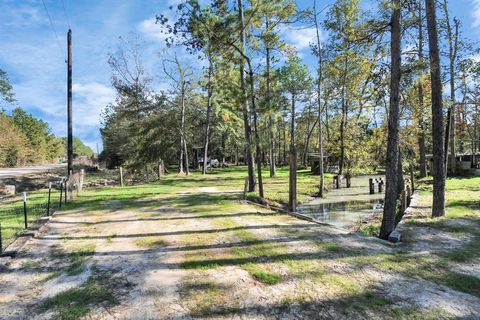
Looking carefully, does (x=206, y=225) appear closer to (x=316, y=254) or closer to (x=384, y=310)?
(x=316, y=254)

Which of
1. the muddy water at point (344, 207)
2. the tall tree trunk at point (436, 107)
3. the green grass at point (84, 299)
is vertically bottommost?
the muddy water at point (344, 207)

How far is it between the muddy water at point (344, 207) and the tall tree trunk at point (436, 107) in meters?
3.37

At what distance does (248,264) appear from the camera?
17.8ft

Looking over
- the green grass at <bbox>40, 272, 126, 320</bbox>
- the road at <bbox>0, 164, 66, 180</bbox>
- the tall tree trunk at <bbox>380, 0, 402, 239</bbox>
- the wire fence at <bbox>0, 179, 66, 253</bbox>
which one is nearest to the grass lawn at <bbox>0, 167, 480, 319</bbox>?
the green grass at <bbox>40, 272, 126, 320</bbox>

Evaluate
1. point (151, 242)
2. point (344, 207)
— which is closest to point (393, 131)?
point (151, 242)

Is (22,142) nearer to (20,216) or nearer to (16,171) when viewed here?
(16,171)

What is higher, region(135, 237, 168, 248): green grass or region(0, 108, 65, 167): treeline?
region(0, 108, 65, 167): treeline

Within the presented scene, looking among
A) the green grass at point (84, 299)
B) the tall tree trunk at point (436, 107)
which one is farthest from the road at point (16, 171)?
the tall tree trunk at point (436, 107)

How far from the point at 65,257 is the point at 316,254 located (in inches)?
180

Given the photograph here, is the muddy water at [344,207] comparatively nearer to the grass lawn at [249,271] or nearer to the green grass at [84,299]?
the grass lawn at [249,271]

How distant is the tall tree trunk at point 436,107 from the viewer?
8.99m

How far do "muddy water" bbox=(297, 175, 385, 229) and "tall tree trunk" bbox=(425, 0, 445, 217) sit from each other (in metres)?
3.37

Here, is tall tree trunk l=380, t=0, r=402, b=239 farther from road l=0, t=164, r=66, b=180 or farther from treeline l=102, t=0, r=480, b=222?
road l=0, t=164, r=66, b=180

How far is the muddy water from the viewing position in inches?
528
